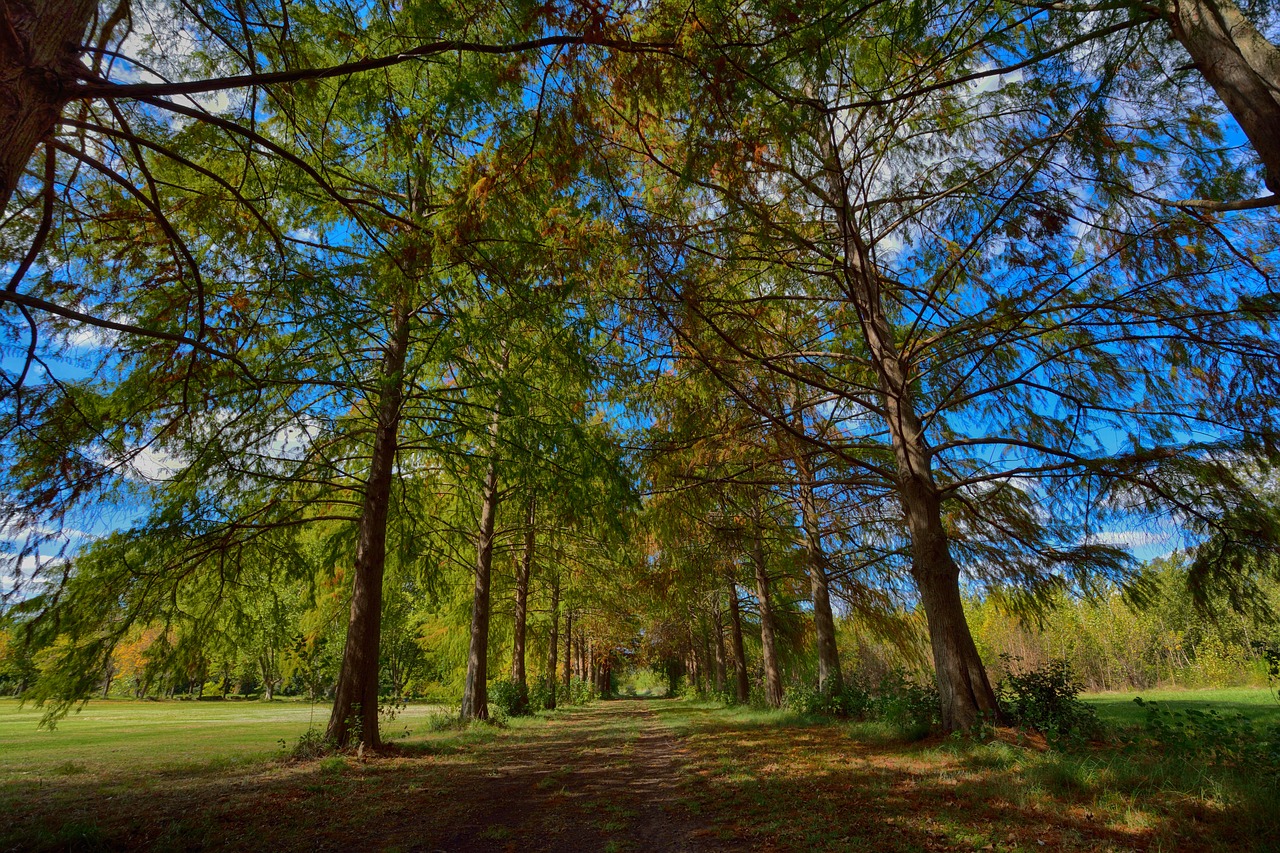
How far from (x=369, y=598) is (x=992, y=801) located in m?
7.47

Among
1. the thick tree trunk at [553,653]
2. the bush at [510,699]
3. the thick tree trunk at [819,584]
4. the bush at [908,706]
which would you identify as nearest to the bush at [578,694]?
the thick tree trunk at [553,653]

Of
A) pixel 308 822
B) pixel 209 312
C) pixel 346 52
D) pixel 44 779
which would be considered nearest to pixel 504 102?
pixel 346 52

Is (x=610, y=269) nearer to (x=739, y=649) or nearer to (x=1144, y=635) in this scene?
(x=739, y=649)

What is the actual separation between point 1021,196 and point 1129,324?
1.63 metres

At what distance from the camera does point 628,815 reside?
4.94 m

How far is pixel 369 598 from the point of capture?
25.7 ft

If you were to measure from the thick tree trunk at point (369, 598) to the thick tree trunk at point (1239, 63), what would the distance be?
756 centimetres

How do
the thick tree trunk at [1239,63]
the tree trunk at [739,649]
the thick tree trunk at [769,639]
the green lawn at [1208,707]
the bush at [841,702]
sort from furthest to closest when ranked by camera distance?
the tree trunk at [739,649]
the thick tree trunk at [769,639]
the bush at [841,702]
the green lawn at [1208,707]
the thick tree trunk at [1239,63]

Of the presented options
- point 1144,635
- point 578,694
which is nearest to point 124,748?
point 578,694

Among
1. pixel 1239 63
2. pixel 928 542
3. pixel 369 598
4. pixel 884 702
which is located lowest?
pixel 884 702

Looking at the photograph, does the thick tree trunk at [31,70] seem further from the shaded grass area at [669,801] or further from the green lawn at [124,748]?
the green lawn at [124,748]

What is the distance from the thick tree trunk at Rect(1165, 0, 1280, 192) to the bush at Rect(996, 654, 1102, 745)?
5.23 m

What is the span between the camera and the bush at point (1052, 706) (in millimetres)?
5875

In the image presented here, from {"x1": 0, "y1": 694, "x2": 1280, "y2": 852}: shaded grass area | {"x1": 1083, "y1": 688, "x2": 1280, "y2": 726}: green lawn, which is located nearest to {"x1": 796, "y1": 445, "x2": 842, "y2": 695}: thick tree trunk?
{"x1": 0, "y1": 694, "x2": 1280, "y2": 852}: shaded grass area
